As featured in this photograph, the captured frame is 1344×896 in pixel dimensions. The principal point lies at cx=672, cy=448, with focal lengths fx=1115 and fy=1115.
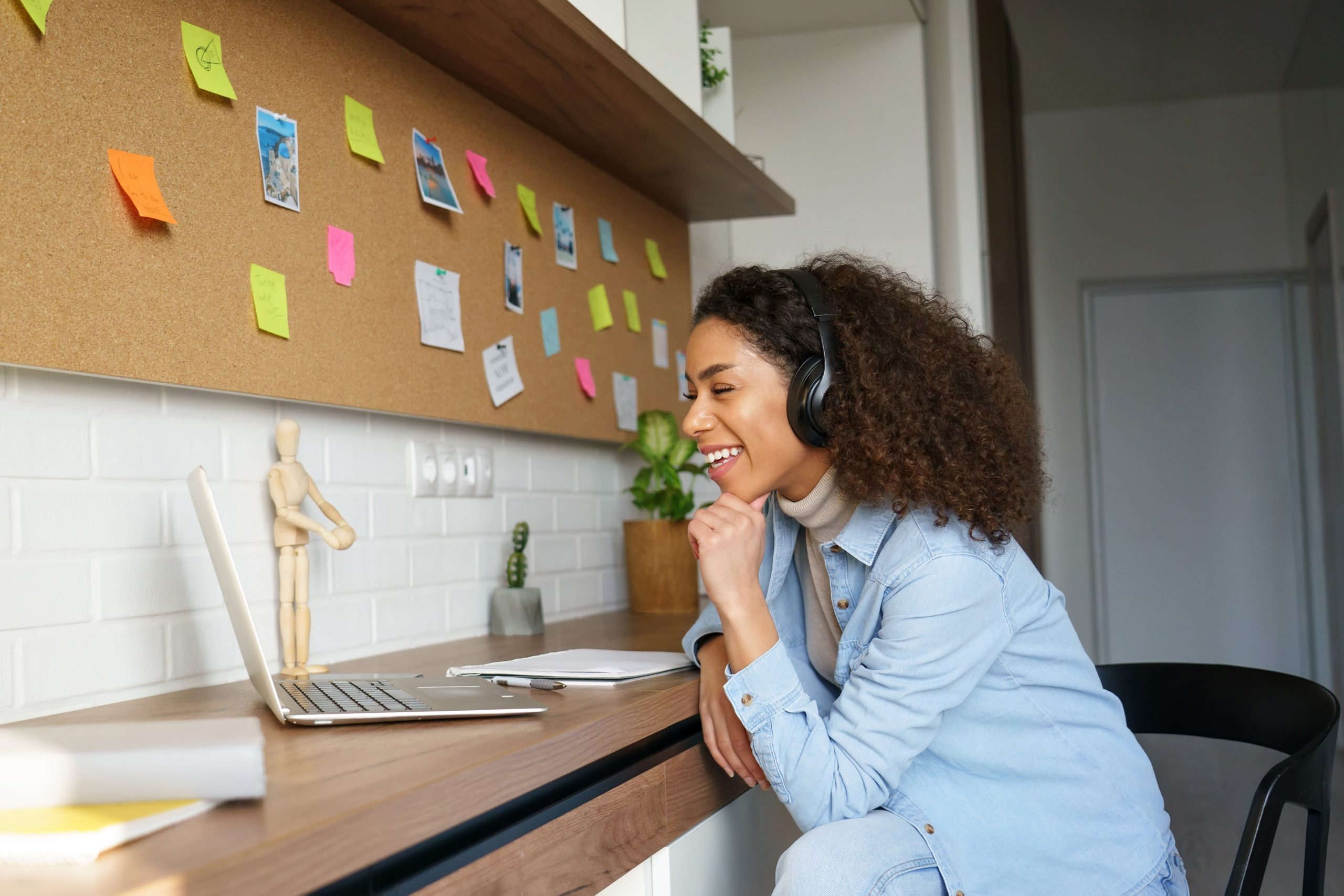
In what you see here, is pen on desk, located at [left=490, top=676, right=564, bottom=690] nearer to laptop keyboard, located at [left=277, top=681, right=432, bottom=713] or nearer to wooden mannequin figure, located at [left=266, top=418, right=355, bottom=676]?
laptop keyboard, located at [left=277, top=681, right=432, bottom=713]

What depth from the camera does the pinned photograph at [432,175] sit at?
1.68 m

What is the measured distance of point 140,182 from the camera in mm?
1193

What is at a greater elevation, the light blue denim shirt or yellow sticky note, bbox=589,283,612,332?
yellow sticky note, bbox=589,283,612,332

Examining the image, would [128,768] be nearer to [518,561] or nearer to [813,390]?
[813,390]

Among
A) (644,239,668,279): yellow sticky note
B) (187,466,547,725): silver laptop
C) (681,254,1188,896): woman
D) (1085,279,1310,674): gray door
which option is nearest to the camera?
(187,466,547,725): silver laptop

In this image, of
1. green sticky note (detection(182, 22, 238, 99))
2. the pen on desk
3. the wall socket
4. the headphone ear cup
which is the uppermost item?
A: green sticky note (detection(182, 22, 238, 99))

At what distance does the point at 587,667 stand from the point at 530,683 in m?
0.09

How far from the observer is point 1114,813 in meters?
1.18

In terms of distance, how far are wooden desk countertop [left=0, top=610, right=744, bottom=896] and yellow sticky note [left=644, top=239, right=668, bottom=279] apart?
130 centimetres

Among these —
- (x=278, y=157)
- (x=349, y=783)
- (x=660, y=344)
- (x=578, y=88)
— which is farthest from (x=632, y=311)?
(x=349, y=783)

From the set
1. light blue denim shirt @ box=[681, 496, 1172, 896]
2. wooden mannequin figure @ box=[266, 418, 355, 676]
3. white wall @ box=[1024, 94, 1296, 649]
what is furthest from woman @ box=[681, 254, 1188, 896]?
white wall @ box=[1024, 94, 1296, 649]

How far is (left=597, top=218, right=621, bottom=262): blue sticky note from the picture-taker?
225 centimetres

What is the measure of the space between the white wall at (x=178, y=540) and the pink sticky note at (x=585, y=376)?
245 mm

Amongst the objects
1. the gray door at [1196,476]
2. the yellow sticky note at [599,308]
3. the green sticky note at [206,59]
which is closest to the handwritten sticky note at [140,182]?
the green sticky note at [206,59]
